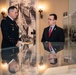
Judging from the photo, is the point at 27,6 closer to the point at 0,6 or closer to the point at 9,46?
the point at 0,6

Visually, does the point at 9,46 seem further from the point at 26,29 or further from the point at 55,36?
the point at 26,29

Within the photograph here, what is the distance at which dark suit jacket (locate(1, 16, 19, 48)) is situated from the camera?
8.99ft

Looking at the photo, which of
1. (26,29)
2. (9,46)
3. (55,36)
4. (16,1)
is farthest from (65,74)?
(16,1)

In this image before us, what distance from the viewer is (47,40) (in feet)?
11.1

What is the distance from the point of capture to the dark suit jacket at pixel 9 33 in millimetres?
2740

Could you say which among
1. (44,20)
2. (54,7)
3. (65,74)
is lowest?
(65,74)

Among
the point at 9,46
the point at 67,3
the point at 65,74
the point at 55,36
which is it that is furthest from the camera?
the point at 67,3

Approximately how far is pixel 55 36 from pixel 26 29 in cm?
307

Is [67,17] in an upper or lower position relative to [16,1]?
lower

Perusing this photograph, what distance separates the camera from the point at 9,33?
9.12 ft

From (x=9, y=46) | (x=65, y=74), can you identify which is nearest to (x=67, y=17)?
(x=9, y=46)

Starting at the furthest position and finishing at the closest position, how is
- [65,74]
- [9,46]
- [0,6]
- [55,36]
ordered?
[0,6] → [55,36] → [9,46] → [65,74]

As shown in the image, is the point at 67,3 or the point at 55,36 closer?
the point at 55,36

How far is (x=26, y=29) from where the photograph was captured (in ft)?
20.8
